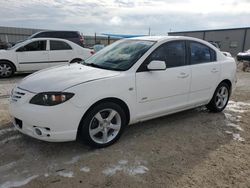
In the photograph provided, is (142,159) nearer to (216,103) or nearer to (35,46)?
(216,103)

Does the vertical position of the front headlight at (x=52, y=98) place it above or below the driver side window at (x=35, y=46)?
below

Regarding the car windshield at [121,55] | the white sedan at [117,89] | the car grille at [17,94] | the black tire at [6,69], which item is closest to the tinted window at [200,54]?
the white sedan at [117,89]

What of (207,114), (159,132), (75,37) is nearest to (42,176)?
(159,132)

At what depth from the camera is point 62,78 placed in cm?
362

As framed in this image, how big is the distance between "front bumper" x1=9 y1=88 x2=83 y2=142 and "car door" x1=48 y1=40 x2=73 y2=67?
6959mm

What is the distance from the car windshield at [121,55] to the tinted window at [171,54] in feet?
0.58

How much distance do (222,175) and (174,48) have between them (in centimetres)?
231

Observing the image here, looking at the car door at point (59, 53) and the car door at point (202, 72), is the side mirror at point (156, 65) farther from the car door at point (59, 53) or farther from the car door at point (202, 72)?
the car door at point (59, 53)

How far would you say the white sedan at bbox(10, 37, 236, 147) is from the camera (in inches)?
131

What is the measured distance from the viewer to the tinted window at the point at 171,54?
430cm

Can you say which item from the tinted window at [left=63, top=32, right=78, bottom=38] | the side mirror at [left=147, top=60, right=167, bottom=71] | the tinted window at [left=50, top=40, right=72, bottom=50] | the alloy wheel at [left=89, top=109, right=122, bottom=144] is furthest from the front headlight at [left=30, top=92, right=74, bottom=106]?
the tinted window at [left=63, top=32, right=78, bottom=38]

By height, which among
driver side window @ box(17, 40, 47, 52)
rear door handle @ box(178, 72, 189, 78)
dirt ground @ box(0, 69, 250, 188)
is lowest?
dirt ground @ box(0, 69, 250, 188)

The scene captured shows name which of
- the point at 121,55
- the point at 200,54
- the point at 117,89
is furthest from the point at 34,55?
the point at 117,89

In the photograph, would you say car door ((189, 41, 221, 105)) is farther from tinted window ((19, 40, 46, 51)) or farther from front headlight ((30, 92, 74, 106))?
tinted window ((19, 40, 46, 51))
